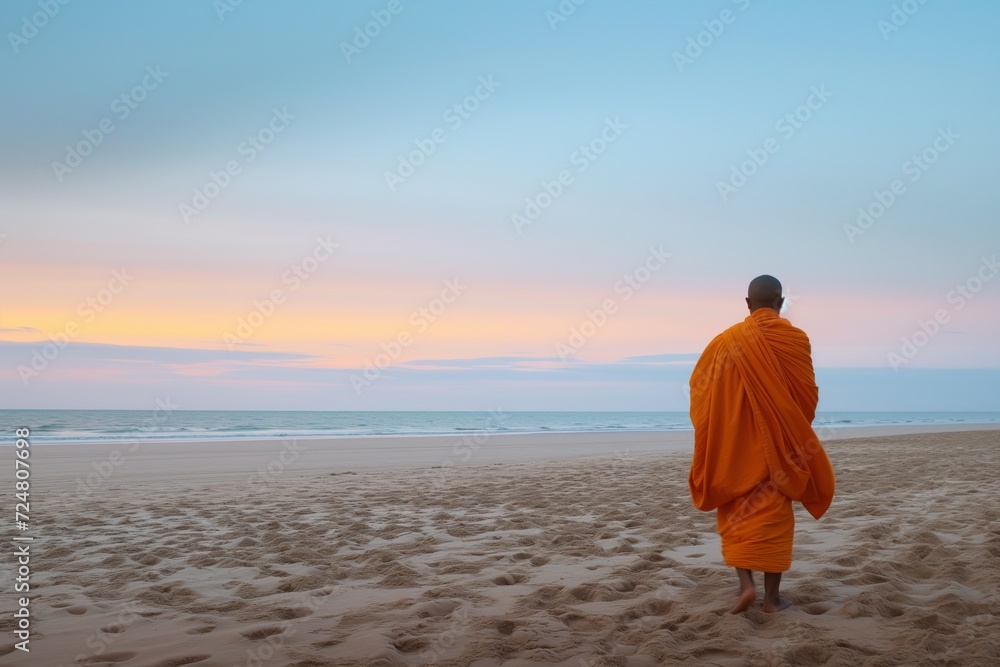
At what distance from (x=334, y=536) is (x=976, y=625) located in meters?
4.68

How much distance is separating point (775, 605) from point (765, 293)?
5.91 feet

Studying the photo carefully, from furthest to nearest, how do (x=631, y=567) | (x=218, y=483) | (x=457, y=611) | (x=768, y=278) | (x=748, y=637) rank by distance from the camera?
1. (x=218, y=483)
2. (x=631, y=567)
3. (x=768, y=278)
4. (x=457, y=611)
5. (x=748, y=637)

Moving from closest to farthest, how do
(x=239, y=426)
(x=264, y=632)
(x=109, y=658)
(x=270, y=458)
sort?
(x=109, y=658) → (x=264, y=632) → (x=270, y=458) → (x=239, y=426)

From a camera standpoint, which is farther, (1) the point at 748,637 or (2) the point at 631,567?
(2) the point at 631,567

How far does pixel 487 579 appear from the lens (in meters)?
4.71

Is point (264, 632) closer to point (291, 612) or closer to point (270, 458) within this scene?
point (291, 612)

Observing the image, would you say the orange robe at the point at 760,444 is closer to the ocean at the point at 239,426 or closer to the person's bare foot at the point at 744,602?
the person's bare foot at the point at 744,602

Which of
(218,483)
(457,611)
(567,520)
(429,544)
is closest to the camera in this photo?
(457,611)

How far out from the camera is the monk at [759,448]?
157 inches

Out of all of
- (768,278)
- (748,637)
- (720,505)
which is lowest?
(748,637)

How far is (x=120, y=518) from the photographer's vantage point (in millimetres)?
7289

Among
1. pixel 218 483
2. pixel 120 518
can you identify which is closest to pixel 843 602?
pixel 120 518

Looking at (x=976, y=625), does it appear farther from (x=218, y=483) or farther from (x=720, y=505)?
(x=218, y=483)

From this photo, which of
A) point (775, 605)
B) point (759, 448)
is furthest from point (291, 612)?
point (759, 448)
